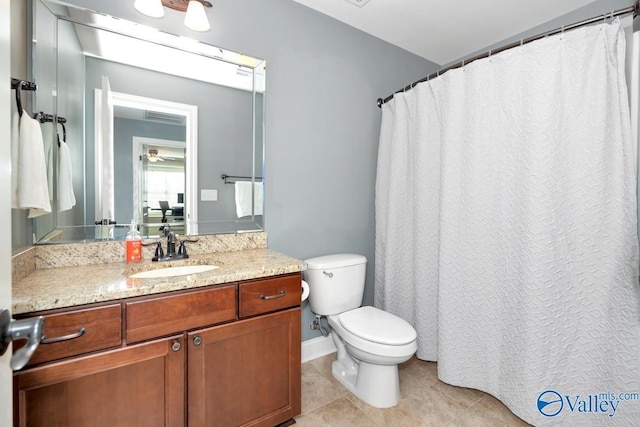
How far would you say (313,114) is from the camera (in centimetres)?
206

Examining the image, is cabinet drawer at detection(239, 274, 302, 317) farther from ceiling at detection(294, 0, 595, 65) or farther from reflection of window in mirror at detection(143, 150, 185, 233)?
ceiling at detection(294, 0, 595, 65)

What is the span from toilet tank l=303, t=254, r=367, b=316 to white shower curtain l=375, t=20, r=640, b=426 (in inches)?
17.2

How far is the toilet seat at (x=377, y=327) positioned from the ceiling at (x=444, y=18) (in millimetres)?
1998

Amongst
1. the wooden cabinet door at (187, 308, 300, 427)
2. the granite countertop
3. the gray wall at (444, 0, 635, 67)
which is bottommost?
the wooden cabinet door at (187, 308, 300, 427)

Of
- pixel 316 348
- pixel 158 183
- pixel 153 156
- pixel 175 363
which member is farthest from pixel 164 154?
pixel 316 348

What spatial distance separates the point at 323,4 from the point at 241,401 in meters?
2.33

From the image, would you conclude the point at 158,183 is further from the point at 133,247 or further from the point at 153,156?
the point at 133,247

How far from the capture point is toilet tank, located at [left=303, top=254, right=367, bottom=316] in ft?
6.08

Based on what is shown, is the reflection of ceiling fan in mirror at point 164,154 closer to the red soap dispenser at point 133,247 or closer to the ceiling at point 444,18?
the red soap dispenser at point 133,247

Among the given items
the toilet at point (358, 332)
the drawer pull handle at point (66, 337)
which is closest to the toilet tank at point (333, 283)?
the toilet at point (358, 332)

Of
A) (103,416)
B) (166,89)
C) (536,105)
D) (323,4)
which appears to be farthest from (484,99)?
(103,416)

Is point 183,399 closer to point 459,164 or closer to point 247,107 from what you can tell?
point 247,107

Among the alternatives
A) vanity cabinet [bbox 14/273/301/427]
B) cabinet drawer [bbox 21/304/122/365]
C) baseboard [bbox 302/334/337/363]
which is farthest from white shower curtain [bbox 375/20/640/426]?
cabinet drawer [bbox 21/304/122/365]

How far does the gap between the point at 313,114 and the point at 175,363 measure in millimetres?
1648
